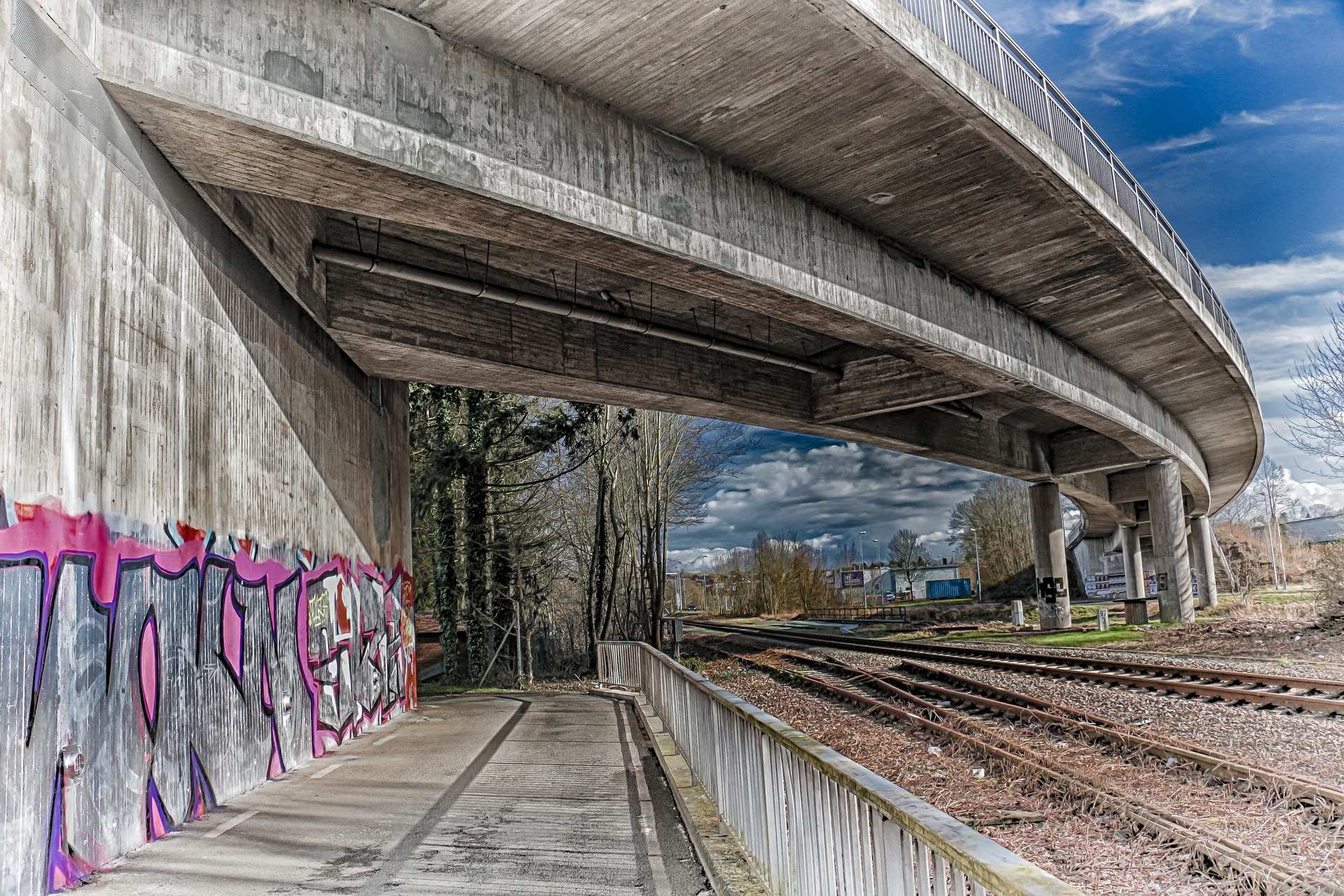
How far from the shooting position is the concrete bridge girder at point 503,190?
25.5 ft

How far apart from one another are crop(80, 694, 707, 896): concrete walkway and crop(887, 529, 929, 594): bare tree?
93.8 m

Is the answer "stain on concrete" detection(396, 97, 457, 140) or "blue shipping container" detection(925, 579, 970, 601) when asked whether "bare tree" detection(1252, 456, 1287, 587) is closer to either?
"blue shipping container" detection(925, 579, 970, 601)

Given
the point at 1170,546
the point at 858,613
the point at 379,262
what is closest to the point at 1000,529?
the point at 858,613

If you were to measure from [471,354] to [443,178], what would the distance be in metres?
5.96

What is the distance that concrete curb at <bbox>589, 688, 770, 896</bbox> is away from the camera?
5668 mm

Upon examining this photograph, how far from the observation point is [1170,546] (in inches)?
1292

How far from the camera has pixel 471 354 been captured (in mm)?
14555

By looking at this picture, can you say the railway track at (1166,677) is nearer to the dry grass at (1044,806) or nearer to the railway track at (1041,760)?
the railway track at (1041,760)

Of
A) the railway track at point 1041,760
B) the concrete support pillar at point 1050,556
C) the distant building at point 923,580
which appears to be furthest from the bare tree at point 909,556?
the railway track at point 1041,760

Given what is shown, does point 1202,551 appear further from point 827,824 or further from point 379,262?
point 827,824

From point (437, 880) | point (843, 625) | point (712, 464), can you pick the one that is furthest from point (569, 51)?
point (843, 625)

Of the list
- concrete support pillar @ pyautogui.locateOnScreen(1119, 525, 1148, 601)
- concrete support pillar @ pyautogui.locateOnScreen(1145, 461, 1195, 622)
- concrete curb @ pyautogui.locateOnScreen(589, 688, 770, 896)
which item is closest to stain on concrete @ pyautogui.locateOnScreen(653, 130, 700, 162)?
concrete curb @ pyautogui.locateOnScreen(589, 688, 770, 896)

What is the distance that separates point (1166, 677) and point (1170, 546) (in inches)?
669

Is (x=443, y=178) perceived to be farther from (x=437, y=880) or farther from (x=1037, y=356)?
(x=1037, y=356)
